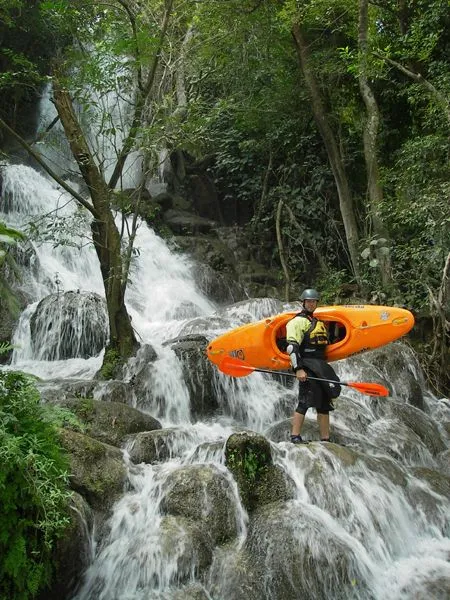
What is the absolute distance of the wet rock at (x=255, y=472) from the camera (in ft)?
14.9

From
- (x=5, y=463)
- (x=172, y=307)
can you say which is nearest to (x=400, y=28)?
(x=172, y=307)

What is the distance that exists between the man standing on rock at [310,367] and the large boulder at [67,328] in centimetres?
436

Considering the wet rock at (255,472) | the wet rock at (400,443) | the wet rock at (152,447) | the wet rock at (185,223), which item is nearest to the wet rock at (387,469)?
the wet rock at (400,443)

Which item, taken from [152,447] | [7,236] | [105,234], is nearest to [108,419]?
[152,447]

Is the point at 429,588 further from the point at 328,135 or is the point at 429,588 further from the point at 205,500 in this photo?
the point at 328,135

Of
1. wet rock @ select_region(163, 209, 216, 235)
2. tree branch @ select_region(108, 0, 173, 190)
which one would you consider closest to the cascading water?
tree branch @ select_region(108, 0, 173, 190)

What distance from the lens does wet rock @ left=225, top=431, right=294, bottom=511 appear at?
178 inches

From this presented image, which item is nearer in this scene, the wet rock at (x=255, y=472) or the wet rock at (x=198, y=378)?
the wet rock at (x=255, y=472)

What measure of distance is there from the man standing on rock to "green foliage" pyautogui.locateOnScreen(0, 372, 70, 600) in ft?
8.84

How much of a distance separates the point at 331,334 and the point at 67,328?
450cm

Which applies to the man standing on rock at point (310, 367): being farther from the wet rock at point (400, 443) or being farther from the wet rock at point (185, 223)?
the wet rock at point (185, 223)

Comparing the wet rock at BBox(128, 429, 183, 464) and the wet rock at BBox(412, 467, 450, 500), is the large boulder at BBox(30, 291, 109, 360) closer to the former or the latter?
the wet rock at BBox(128, 429, 183, 464)

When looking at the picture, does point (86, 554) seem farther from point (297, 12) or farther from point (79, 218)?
point (297, 12)

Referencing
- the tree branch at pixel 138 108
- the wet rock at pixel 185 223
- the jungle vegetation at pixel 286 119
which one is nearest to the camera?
the tree branch at pixel 138 108
